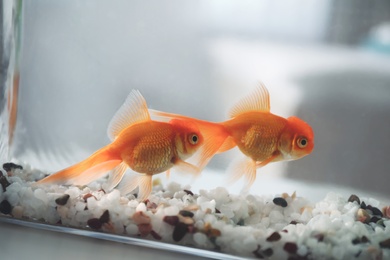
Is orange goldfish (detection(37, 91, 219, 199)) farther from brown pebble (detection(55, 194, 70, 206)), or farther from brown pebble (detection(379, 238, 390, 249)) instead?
brown pebble (detection(379, 238, 390, 249))

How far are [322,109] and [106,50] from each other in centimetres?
63

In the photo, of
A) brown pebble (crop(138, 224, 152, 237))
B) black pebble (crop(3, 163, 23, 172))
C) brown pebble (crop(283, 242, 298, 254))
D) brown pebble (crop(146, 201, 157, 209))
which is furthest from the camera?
black pebble (crop(3, 163, 23, 172))

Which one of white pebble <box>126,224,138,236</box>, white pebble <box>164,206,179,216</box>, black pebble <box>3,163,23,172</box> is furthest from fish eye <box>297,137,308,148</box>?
black pebble <box>3,163,23,172</box>

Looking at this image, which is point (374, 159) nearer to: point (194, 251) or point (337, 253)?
point (337, 253)

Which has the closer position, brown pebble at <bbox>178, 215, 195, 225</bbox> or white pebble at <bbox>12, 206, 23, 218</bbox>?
brown pebble at <bbox>178, 215, 195, 225</bbox>

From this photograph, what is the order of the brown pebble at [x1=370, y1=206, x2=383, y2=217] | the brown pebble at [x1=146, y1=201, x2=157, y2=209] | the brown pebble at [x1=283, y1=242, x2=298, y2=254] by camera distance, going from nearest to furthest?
the brown pebble at [x1=283, y1=242, x2=298, y2=254] → the brown pebble at [x1=146, y1=201, x2=157, y2=209] → the brown pebble at [x1=370, y1=206, x2=383, y2=217]

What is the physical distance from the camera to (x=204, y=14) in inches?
55.5

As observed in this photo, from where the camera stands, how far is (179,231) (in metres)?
1.14

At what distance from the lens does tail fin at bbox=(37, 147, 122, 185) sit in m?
1.24

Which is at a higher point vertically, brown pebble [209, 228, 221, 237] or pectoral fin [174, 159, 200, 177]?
pectoral fin [174, 159, 200, 177]

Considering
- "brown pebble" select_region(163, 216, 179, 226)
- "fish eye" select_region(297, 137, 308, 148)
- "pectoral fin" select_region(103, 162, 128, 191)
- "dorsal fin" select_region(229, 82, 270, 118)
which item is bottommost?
"brown pebble" select_region(163, 216, 179, 226)

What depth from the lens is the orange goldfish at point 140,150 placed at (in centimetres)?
122

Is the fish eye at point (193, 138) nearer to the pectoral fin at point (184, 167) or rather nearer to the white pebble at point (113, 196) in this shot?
the pectoral fin at point (184, 167)

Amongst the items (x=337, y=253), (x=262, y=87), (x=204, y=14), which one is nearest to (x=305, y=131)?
(x=262, y=87)
